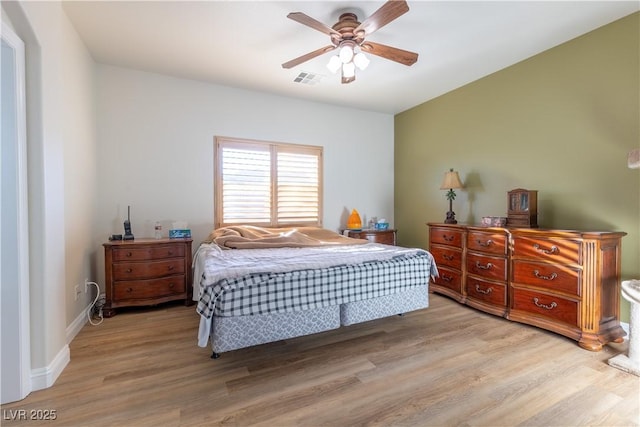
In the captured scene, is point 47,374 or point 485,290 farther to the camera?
point 485,290

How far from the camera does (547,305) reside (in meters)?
2.52

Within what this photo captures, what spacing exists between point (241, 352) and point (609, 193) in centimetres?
344

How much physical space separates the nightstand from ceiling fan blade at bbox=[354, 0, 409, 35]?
8.91 feet

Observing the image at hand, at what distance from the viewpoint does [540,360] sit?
2.09 metres

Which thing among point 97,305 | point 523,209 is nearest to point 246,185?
point 97,305

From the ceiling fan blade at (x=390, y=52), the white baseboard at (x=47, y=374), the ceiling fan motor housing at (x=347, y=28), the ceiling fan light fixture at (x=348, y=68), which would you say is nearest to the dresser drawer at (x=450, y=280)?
the ceiling fan blade at (x=390, y=52)

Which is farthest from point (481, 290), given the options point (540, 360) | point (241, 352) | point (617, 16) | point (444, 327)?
point (617, 16)

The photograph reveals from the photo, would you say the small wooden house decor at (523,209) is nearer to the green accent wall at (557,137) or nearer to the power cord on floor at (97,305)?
the green accent wall at (557,137)

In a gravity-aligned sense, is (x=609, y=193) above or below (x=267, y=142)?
below

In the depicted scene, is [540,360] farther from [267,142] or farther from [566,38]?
[267,142]

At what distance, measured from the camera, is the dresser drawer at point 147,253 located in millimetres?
2943

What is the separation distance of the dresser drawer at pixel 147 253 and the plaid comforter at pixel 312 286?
4.97ft

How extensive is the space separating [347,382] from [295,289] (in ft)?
2.25

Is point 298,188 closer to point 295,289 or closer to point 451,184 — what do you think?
point 451,184
